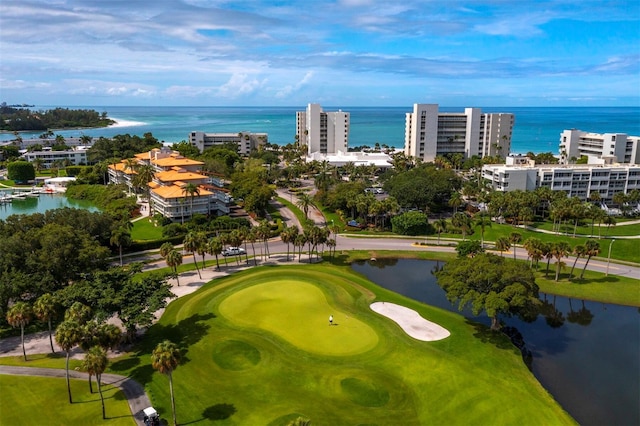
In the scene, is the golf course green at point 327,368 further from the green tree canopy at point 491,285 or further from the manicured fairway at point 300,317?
the green tree canopy at point 491,285

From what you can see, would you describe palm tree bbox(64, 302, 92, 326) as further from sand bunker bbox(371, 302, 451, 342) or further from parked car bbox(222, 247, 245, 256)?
parked car bbox(222, 247, 245, 256)

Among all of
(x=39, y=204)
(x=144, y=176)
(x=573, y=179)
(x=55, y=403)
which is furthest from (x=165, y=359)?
(x=573, y=179)

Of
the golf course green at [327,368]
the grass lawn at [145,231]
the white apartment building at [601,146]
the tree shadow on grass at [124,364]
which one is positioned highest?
the white apartment building at [601,146]

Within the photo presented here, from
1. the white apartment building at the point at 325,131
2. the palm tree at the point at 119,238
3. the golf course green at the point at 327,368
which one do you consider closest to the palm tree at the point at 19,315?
the golf course green at the point at 327,368

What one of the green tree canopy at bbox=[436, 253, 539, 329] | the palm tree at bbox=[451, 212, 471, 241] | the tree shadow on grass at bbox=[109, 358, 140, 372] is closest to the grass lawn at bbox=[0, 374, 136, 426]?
the tree shadow on grass at bbox=[109, 358, 140, 372]

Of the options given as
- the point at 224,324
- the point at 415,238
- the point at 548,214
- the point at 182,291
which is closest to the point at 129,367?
the point at 224,324

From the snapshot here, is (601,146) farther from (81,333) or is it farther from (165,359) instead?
(81,333)
